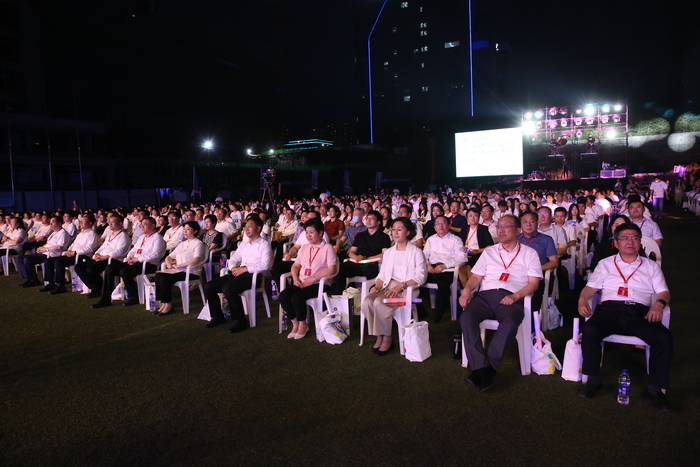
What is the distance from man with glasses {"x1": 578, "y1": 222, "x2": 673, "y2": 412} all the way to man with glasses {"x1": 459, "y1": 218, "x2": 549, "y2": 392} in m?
0.43

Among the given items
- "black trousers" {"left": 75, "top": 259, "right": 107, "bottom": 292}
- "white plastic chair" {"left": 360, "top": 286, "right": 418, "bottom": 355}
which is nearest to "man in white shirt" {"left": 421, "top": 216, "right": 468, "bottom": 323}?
"white plastic chair" {"left": 360, "top": 286, "right": 418, "bottom": 355}

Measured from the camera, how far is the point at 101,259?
251 inches

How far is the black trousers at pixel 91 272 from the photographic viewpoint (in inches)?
246

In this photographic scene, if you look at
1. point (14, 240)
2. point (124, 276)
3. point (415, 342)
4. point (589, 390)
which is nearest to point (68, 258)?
point (124, 276)

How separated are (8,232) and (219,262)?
511cm

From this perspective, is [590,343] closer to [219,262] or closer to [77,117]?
[219,262]

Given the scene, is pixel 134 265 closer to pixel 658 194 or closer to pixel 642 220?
pixel 642 220

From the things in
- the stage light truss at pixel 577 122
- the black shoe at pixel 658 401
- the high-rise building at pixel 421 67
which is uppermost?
the high-rise building at pixel 421 67

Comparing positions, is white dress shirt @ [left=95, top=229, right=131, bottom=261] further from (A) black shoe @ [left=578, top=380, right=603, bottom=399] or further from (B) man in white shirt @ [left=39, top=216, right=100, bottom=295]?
(A) black shoe @ [left=578, top=380, right=603, bottom=399]

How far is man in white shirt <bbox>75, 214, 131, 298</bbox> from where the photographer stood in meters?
6.25

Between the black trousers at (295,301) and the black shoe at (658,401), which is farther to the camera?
the black trousers at (295,301)

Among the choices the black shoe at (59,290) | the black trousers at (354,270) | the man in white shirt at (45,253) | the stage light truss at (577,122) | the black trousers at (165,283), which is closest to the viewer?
the black trousers at (354,270)

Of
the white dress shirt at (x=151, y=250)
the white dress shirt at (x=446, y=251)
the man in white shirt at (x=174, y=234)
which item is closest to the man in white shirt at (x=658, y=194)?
the white dress shirt at (x=446, y=251)

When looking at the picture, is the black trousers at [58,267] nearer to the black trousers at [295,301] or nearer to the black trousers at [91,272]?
the black trousers at [91,272]
